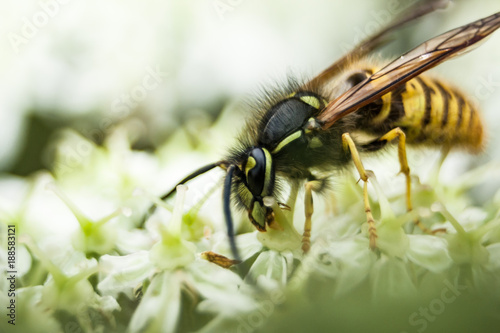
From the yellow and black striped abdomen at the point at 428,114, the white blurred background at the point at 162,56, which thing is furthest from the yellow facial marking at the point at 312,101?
the white blurred background at the point at 162,56

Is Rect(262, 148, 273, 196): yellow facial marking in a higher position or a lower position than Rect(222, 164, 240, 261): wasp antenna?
higher

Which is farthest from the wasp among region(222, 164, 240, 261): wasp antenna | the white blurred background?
the white blurred background

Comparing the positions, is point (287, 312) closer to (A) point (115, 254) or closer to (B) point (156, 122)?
(A) point (115, 254)

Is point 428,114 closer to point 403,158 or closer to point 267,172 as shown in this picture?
point 403,158

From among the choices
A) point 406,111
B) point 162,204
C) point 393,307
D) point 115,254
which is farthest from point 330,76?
point 393,307

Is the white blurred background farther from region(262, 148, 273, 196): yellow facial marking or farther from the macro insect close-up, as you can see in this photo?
region(262, 148, 273, 196): yellow facial marking

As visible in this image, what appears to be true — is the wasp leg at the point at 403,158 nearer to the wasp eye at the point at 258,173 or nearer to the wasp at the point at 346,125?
the wasp at the point at 346,125
